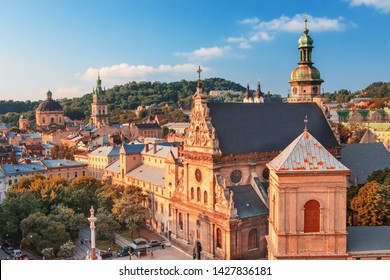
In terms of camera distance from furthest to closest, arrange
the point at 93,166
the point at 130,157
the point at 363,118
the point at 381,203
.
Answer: the point at 363,118, the point at 93,166, the point at 130,157, the point at 381,203

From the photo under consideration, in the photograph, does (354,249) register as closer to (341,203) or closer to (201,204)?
(341,203)

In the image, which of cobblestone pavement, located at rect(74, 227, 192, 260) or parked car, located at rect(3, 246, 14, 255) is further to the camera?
parked car, located at rect(3, 246, 14, 255)

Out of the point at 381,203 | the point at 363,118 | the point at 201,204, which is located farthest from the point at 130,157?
the point at 363,118

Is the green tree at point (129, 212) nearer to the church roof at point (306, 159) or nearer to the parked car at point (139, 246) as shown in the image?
the parked car at point (139, 246)

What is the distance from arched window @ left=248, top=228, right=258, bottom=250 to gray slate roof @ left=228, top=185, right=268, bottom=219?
116cm

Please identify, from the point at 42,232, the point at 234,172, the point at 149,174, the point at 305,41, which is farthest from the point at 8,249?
the point at 305,41

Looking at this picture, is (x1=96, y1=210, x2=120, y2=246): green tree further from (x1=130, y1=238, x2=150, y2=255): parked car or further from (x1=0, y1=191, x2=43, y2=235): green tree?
(x1=0, y1=191, x2=43, y2=235): green tree

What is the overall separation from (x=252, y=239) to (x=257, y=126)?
27.1 feet

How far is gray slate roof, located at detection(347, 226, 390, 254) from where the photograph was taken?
68.4 ft

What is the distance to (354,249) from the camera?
2086cm

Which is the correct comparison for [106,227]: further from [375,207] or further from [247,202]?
[375,207]

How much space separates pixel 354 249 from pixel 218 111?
51.7ft

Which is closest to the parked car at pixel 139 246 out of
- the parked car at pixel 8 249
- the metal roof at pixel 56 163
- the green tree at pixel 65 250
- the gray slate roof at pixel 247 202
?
the green tree at pixel 65 250

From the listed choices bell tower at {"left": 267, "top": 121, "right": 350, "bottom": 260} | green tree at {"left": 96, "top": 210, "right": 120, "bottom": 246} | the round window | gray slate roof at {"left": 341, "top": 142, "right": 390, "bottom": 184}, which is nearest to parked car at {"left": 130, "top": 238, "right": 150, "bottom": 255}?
green tree at {"left": 96, "top": 210, "right": 120, "bottom": 246}
